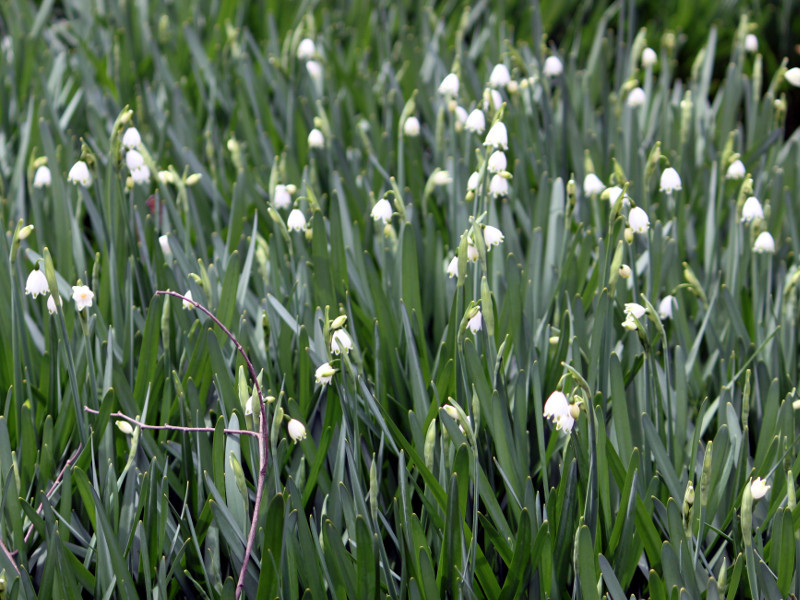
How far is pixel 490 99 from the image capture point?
7.25ft

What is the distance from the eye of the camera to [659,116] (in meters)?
2.94

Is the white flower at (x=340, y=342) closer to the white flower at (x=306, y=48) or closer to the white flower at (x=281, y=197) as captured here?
the white flower at (x=281, y=197)

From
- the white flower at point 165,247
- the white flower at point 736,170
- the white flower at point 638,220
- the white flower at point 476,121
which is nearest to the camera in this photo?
the white flower at point 638,220

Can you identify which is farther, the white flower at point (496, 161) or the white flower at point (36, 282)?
the white flower at point (496, 161)

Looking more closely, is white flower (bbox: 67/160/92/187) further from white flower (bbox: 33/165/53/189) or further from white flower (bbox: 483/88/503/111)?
white flower (bbox: 483/88/503/111)

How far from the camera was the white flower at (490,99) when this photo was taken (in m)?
2.15

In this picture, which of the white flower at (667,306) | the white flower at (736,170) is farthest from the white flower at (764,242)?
the white flower at (736,170)

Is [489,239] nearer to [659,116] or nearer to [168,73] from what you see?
[659,116]

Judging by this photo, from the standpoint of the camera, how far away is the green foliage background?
4.44ft

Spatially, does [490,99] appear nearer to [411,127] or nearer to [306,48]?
[411,127]

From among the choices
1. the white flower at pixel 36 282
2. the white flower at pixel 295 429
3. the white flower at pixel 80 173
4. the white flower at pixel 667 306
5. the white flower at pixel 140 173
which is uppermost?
the white flower at pixel 140 173

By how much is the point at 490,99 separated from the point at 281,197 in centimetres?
63

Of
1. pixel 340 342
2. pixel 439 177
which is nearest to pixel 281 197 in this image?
pixel 439 177

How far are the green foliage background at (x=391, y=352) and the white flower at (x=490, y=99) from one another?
19cm
